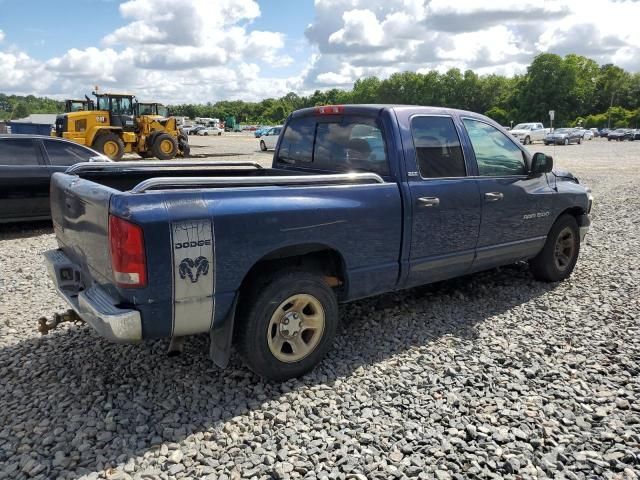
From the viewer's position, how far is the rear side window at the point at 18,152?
8289mm

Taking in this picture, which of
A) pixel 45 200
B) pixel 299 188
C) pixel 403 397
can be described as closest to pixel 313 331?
pixel 403 397

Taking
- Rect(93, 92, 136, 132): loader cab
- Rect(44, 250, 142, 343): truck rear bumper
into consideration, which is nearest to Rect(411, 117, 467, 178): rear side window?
Rect(44, 250, 142, 343): truck rear bumper

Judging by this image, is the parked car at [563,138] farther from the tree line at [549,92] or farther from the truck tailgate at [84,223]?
the truck tailgate at [84,223]

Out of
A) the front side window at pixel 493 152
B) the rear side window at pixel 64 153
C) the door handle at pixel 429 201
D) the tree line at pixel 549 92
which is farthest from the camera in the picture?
the tree line at pixel 549 92

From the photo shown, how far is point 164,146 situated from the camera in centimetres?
2169

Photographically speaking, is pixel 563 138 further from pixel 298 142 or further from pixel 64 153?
pixel 298 142

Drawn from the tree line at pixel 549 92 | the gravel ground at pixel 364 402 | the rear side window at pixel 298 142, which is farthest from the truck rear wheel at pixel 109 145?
the tree line at pixel 549 92

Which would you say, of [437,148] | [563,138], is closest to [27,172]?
[437,148]

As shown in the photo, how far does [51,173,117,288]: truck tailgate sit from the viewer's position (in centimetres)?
316

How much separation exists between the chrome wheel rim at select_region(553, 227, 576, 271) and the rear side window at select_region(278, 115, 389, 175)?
2.76 meters

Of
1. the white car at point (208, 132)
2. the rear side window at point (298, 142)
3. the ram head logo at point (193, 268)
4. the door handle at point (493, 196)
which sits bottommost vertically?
the white car at point (208, 132)

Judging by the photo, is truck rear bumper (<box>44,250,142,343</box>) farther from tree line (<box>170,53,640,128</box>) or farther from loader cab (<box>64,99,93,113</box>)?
tree line (<box>170,53,640,128</box>)

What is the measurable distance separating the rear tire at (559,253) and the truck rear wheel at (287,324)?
2.98 m

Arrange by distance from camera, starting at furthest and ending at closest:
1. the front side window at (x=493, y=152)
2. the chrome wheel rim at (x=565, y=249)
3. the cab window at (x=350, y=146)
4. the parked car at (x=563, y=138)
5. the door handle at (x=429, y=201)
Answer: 1. the parked car at (x=563, y=138)
2. the chrome wheel rim at (x=565, y=249)
3. the front side window at (x=493, y=152)
4. the cab window at (x=350, y=146)
5. the door handle at (x=429, y=201)
